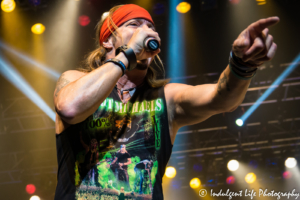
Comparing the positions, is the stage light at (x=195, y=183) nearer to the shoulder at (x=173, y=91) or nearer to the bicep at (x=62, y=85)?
the shoulder at (x=173, y=91)

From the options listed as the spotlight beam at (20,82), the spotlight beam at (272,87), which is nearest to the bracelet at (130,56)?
the spotlight beam at (20,82)

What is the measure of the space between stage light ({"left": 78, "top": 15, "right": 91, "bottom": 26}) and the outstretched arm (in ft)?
10.3

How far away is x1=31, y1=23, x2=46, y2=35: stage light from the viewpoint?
4.32 metres

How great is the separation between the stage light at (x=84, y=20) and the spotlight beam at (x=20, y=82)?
4.71ft

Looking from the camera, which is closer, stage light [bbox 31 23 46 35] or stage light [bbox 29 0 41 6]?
stage light [bbox 29 0 41 6]

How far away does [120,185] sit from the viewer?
1263mm

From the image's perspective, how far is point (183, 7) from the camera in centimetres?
423

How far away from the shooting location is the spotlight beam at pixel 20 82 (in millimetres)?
4570

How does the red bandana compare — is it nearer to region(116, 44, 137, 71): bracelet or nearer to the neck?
the neck

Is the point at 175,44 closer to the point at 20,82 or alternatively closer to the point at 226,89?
the point at 20,82

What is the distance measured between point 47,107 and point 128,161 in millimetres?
3927

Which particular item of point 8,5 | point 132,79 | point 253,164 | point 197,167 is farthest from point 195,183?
point 8,5

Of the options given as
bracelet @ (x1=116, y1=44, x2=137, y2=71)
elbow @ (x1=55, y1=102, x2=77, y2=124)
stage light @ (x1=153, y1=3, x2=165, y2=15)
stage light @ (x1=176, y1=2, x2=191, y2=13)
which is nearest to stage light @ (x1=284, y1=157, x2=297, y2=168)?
stage light @ (x1=176, y1=2, x2=191, y2=13)

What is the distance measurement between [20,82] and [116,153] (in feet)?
13.1
